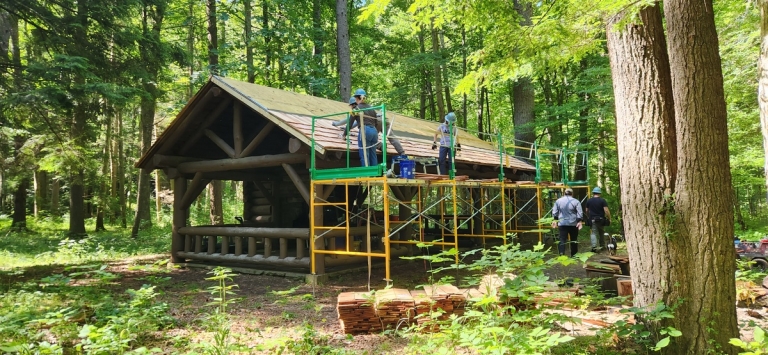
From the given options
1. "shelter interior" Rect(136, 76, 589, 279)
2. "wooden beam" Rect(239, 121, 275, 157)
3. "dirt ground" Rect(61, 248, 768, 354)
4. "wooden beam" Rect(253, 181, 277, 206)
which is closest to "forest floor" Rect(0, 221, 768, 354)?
"dirt ground" Rect(61, 248, 768, 354)

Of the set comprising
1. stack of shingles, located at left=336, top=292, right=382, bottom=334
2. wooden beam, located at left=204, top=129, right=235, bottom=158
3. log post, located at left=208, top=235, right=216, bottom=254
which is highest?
wooden beam, located at left=204, top=129, right=235, bottom=158

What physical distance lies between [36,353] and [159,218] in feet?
74.1

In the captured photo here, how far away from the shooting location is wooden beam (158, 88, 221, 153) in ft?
35.3

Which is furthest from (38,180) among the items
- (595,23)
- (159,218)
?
(595,23)

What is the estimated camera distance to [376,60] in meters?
26.7

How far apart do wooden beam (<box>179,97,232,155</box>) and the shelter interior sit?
0.08 ft

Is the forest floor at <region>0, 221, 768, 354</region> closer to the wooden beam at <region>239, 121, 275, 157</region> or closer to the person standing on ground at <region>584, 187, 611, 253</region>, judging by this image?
the person standing on ground at <region>584, 187, 611, 253</region>

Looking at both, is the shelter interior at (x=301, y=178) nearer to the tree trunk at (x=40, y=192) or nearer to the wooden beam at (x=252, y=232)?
the wooden beam at (x=252, y=232)

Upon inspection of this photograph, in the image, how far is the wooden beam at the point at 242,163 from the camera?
1005 centimetres

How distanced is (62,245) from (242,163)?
21.3 ft

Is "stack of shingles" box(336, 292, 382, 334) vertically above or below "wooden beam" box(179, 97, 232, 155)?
below

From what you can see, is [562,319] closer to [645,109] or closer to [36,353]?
[645,109]

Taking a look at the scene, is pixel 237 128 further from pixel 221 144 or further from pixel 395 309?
pixel 395 309

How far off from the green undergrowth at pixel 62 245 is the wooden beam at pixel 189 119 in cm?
300
